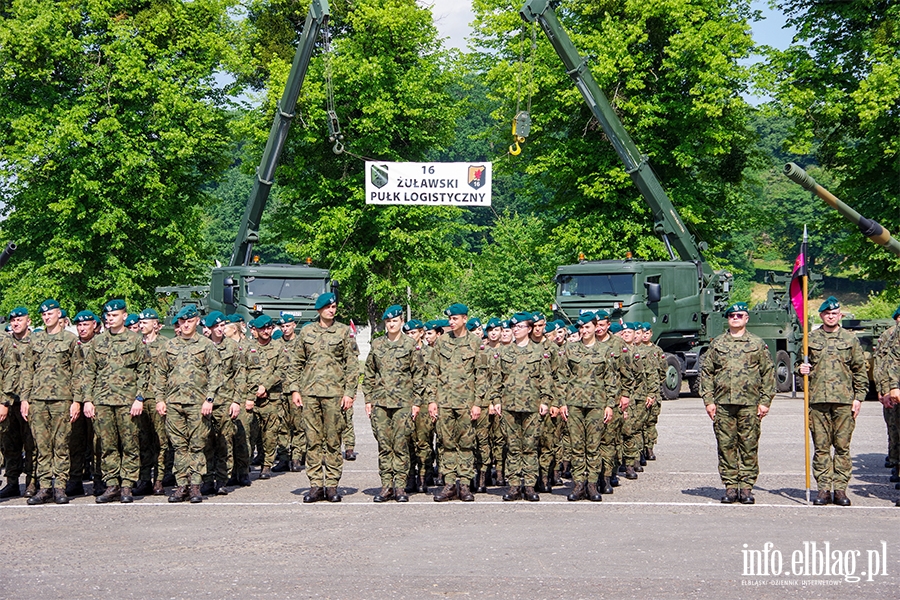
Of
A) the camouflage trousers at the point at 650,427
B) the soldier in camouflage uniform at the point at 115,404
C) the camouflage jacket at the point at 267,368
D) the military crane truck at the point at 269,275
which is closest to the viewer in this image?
the soldier in camouflage uniform at the point at 115,404

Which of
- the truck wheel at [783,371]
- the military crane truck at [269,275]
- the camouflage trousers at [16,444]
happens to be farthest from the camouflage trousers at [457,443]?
the truck wheel at [783,371]

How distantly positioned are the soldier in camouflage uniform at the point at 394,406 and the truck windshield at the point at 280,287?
47.0 ft

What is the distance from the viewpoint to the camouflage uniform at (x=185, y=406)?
38.0 feet

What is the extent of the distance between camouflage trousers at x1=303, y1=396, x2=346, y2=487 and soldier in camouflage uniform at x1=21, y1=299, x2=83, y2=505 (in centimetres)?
254

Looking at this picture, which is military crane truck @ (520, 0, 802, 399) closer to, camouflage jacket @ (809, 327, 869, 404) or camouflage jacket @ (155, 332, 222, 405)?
camouflage jacket @ (809, 327, 869, 404)

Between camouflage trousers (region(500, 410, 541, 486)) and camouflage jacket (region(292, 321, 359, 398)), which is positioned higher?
camouflage jacket (region(292, 321, 359, 398))

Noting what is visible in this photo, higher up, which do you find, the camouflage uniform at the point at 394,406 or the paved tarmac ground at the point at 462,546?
the camouflage uniform at the point at 394,406

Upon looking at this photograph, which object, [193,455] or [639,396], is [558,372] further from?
[193,455]

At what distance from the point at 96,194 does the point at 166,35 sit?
5820 millimetres

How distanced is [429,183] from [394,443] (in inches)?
742

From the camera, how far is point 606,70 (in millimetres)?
31453

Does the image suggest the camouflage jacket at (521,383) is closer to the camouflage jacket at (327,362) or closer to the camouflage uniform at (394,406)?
the camouflage uniform at (394,406)

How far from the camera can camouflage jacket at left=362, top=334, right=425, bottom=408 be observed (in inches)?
454

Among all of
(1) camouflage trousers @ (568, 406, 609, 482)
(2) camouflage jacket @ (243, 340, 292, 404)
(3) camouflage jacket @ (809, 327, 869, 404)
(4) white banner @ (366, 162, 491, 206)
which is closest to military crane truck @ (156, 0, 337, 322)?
(4) white banner @ (366, 162, 491, 206)
